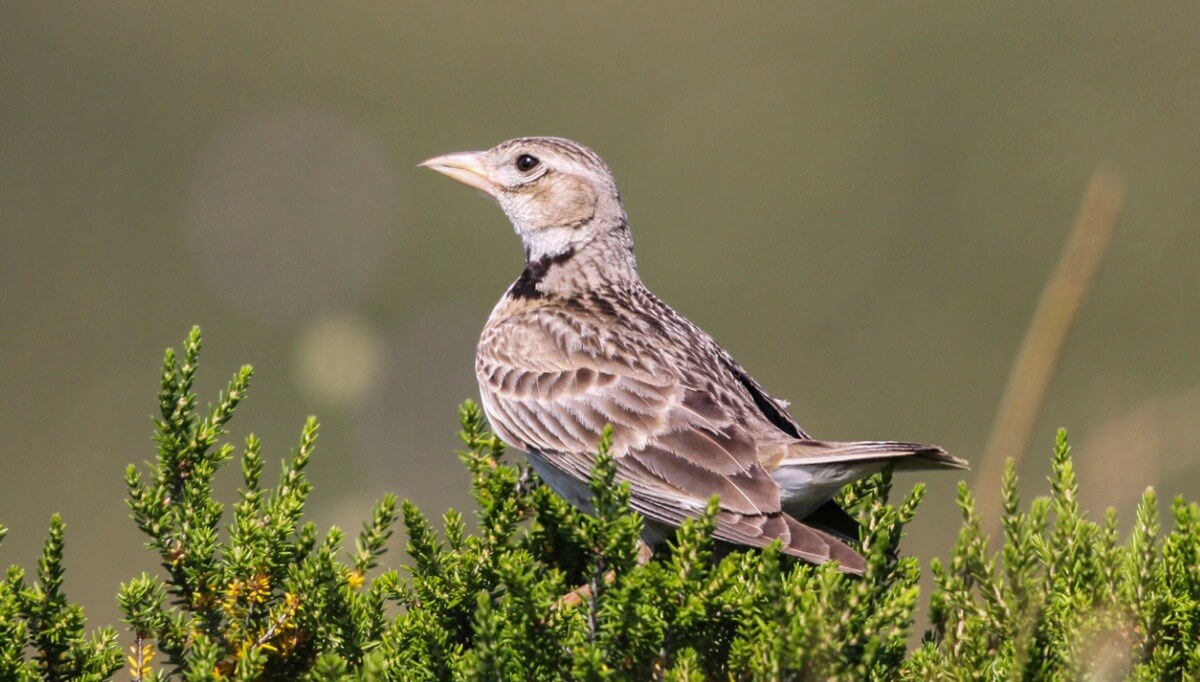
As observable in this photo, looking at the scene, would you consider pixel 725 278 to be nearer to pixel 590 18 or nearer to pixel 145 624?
pixel 590 18

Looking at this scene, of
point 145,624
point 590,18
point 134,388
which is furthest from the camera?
point 590,18

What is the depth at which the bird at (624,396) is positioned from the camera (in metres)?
4.68

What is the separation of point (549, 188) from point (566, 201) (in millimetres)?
113

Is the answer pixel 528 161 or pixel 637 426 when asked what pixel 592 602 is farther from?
pixel 528 161

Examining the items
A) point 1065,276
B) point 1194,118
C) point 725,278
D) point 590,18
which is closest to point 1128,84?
point 1194,118

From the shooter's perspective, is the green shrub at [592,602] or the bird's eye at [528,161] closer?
the green shrub at [592,602]

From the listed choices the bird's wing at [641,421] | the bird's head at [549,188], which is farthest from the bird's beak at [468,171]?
the bird's wing at [641,421]

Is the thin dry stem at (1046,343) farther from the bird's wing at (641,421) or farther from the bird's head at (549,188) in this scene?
the bird's head at (549,188)

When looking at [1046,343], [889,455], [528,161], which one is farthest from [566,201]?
[1046,343]

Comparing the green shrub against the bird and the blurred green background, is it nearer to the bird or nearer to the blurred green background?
the bird

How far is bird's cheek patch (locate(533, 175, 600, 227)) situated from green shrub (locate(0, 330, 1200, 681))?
250cm

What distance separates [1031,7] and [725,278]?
8.19 metres

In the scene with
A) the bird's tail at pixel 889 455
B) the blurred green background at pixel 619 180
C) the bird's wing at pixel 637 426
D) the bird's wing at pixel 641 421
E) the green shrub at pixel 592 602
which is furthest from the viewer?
the blurred green background at pixel 619 180

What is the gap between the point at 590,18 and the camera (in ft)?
70.1
